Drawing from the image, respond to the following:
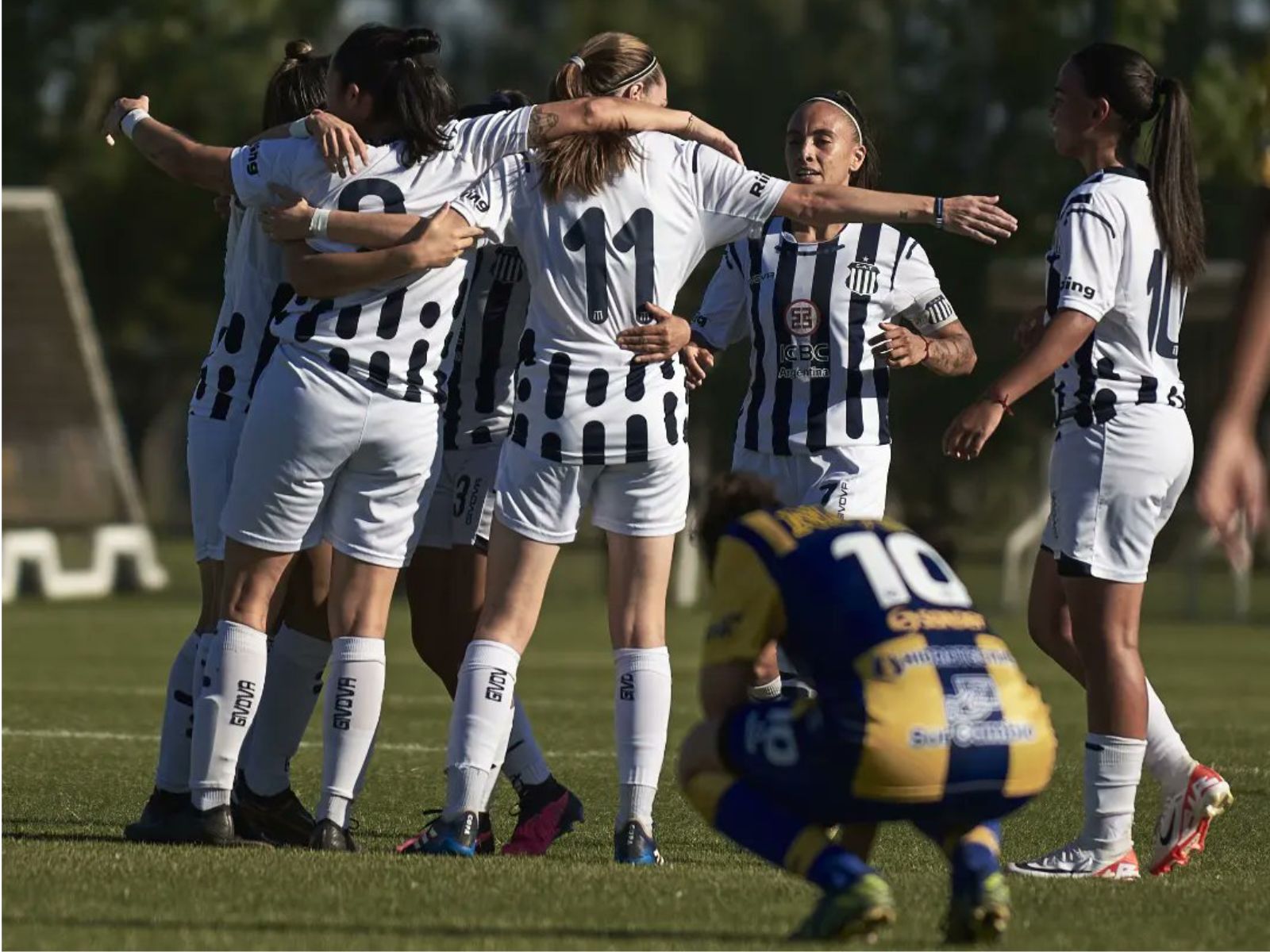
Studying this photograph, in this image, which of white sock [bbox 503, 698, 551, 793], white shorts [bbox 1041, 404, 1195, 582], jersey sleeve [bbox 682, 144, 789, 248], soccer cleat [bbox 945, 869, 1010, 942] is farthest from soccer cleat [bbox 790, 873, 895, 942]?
white sock [bbox 503, 698, 551, 793]

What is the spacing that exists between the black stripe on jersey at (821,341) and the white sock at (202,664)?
1853 mm

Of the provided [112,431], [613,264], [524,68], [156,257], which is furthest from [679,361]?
[524,68]

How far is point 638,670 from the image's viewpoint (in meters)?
6.57

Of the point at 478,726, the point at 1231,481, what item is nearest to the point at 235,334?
the point at 478,726

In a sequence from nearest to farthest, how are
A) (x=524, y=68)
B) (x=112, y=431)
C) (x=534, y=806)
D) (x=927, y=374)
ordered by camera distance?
(x=534, y=806) < (x=112, y=431) < (x=927, y=374) < (x=524, y=68)

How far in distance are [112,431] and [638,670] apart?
2114 centimetres

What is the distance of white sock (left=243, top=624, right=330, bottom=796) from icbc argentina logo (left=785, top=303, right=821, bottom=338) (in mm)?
1681

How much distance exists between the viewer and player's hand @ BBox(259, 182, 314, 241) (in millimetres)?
6344

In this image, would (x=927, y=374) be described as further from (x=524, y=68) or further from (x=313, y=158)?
(x=313, y=158)

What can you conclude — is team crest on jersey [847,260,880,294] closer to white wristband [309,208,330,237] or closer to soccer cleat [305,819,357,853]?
white wristband [309,208,330,237]

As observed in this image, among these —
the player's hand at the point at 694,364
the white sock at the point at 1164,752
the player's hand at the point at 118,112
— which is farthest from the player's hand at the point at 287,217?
the white sock at the point at 1164,752

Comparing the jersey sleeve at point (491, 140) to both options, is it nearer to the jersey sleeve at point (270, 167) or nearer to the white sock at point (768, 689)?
the jersey sleeve at point (270, 167)

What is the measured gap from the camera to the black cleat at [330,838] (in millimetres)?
6520

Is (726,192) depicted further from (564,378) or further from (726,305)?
(726,305)
